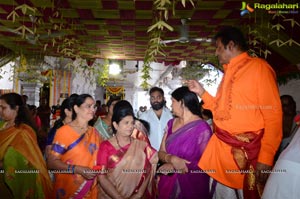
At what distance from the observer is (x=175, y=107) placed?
2996 mm

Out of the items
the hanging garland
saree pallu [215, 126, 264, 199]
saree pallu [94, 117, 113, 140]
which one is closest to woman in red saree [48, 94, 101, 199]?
saree pallu [94, 117, 113, 140]

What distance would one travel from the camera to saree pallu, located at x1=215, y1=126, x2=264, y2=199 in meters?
2.26

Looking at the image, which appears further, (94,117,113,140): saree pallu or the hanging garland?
(94,117,113,140): saree pallu

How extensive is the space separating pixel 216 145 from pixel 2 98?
2.41 metres

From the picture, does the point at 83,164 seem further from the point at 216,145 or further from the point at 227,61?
the point at 227,61

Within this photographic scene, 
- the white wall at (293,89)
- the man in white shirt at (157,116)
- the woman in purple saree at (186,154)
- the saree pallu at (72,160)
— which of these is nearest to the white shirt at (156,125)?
the man in white shirt at (157,116)

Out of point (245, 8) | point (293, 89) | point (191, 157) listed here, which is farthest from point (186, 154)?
point (293, 89)

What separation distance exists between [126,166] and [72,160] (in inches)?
24.6

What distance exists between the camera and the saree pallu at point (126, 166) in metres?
2.63

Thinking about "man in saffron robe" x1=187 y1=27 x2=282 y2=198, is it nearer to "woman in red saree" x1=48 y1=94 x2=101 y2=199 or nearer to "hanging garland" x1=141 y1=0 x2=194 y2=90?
"hanging garland" x1=141 y1=0 x2=194 y2=90

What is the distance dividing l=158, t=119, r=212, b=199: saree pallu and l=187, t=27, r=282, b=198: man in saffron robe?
30 centimetres

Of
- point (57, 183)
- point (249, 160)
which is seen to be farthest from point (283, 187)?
point (57, 183)

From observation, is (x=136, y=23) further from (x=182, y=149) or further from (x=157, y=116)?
(x=182, y=149)

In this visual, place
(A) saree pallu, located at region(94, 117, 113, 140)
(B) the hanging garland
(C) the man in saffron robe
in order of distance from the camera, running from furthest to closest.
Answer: (A) saree pallu, located at region(94, 117, 113, 140) < (B) the hanging garland < (C) the man in saffron robe
